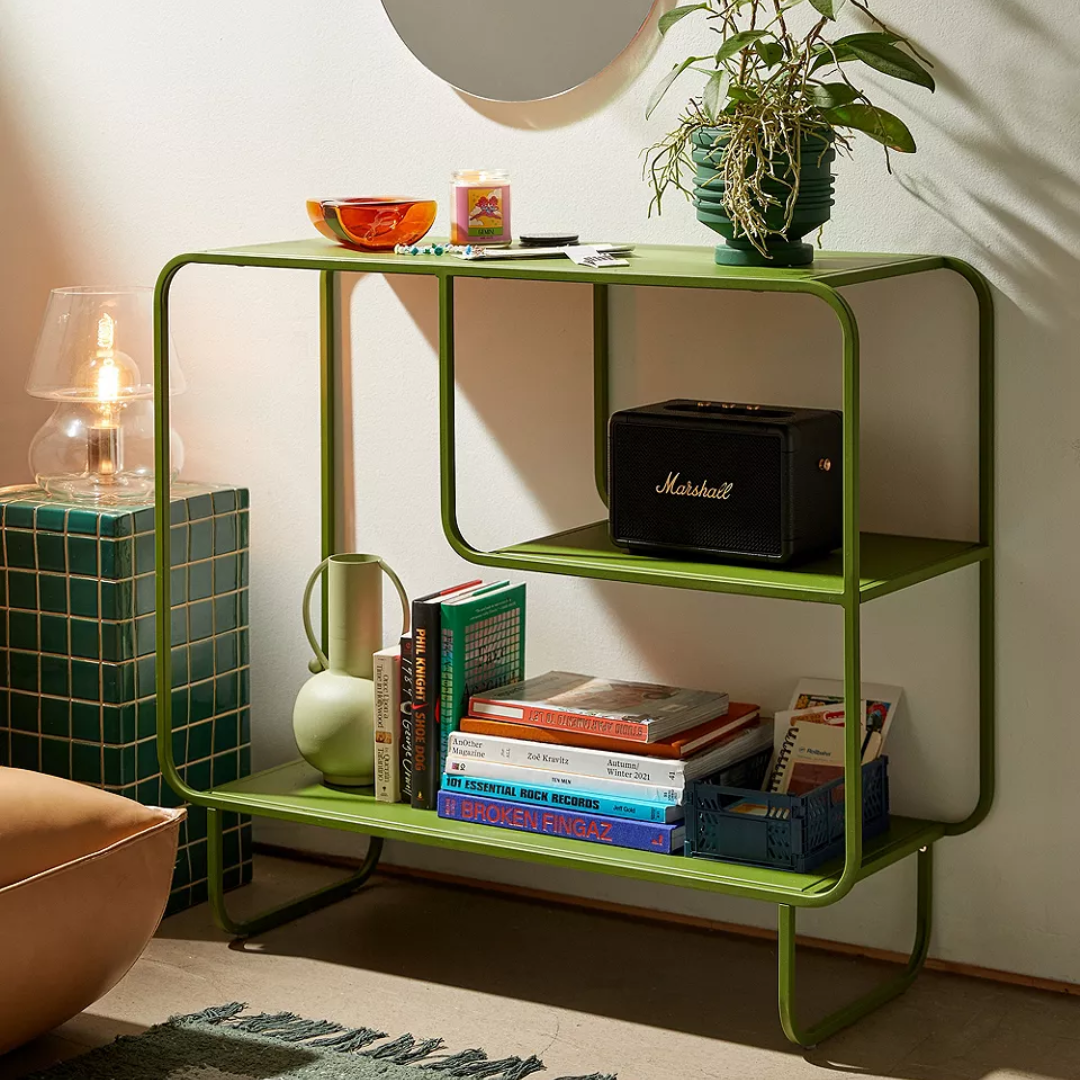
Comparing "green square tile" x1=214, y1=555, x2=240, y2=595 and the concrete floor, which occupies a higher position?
"green square tile" x1=214, y1=555, x2=240, y2=595

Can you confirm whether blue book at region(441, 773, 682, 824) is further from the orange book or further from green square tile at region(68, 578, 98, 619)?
green square tile at region(68, 578, 98, 619)

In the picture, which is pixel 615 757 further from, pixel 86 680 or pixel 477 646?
pixel 86 680

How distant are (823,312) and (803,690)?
1.75 ft

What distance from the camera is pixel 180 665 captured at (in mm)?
2871

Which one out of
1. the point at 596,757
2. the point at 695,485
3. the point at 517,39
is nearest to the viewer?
the point at 695,485

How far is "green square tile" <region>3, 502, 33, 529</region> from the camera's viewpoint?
2.81m

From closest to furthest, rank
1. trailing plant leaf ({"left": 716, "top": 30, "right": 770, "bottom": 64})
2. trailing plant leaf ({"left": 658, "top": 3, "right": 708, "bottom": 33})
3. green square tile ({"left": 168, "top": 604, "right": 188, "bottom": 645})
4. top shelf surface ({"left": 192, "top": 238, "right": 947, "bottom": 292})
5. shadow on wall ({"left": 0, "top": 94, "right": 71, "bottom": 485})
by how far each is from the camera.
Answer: top shelf surface ({"left": 192, "top": 238, "right": 947, "bottom": 292})
trailing plant leaf ({"left": 716, "top": 30, "right": 770, "bottom": 64})
trailing plant leaf ({"left": 658, "top": 3, "right": 708, "bottom": 33})
green square tile ({"left": 168, "top": 604, "right": 188, "bottom": 645})
shadow on wall ({"left": 0, "top": 94, "right": 71, "bottom": 485})

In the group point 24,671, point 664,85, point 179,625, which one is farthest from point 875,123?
point 24,671

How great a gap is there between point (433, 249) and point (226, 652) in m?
0.81

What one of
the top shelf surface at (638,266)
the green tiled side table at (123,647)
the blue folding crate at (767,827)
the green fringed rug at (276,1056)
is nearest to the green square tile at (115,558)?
the green tiled side table at (123,647)

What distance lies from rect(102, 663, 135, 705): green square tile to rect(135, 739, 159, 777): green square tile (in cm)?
8

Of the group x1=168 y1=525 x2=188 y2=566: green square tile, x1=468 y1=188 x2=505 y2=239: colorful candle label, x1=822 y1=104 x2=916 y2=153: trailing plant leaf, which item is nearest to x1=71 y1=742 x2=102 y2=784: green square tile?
x1=168 y1=525 x2=188 y2=566: green square tile

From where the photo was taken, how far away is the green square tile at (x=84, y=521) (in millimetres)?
2750

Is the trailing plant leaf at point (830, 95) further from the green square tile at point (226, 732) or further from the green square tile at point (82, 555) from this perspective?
the green square tile at point (226, 732)
